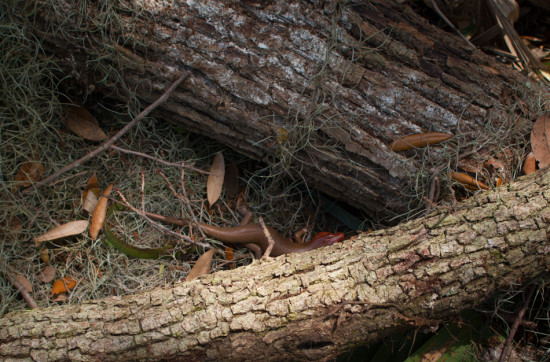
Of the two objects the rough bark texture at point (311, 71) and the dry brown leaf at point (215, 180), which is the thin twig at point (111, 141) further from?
the dry brown leaf at point (215, 180)

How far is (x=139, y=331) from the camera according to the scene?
7.01ft

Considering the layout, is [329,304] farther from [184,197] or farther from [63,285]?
[63,285]

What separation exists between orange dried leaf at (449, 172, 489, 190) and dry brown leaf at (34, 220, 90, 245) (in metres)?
2.36

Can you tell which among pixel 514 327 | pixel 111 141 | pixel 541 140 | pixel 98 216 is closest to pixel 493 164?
pixel 541 140

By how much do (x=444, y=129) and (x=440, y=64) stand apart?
1.31 feet

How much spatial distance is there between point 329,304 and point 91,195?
180 cm

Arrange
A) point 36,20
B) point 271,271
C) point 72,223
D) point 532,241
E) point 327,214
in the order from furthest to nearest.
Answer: point 327,214 < point 72,223 < point 36,20 < point 271,271 < point 532,241

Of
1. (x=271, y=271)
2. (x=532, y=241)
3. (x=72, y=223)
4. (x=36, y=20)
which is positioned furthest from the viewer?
(x=72, y=223)

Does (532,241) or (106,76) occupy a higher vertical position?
(532,241)

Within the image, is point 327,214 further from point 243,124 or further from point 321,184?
point 243,124

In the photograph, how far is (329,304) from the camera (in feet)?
6.87

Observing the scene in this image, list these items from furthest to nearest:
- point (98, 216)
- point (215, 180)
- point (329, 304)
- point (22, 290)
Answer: point (215, 180), point (98, 216), point (22, 290), point (329, 304)

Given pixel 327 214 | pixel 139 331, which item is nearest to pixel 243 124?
pixel 327 214

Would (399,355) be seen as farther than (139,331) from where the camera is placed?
Yes
